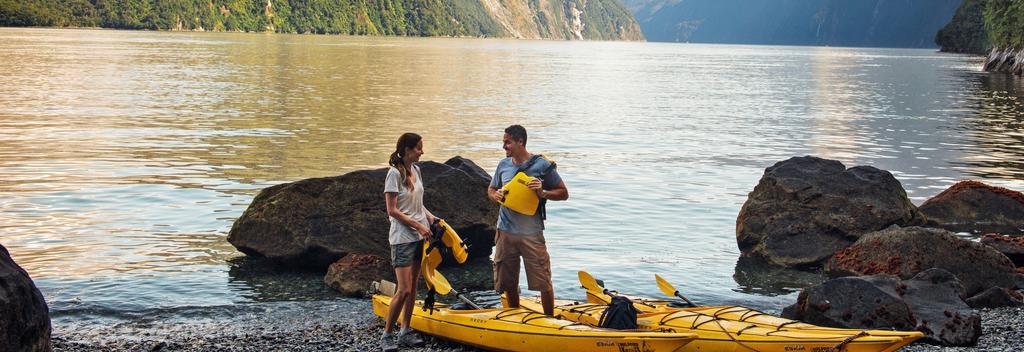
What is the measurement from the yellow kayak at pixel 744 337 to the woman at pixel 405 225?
215 cm

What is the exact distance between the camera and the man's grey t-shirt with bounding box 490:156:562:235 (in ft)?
39.7

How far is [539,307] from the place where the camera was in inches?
523

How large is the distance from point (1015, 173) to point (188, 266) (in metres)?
24.6

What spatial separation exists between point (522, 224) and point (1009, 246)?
10.2 metres

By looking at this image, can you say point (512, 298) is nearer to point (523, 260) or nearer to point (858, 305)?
point (523, 260)

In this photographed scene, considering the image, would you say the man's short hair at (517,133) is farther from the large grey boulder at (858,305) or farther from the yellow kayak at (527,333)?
the large grey boulder at (858,305)

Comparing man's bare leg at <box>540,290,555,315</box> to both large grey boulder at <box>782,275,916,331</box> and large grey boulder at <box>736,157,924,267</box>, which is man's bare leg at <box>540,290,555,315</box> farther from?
large grey boulder at <box>736,157,924,267</box>

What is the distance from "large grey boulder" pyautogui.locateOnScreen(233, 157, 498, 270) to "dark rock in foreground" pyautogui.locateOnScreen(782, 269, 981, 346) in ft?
21.7

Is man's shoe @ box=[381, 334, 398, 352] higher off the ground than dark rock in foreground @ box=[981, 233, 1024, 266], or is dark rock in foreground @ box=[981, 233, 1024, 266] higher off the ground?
man's shoe @ box=[381, 334, 398, 352]

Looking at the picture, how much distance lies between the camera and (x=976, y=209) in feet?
75.0

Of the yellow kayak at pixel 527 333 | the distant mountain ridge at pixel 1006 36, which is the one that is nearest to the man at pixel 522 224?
the yellow kayak at pixel 527 333

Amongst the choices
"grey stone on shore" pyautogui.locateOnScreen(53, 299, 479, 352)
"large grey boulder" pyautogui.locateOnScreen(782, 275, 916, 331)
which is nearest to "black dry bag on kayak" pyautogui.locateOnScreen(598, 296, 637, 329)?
"grey stone on shore" pyautogui.locateOnScreen(53, 299, 479, 352)

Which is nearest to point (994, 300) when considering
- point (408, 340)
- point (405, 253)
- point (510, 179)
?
point (510, 179)

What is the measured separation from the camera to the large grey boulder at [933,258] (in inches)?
637
